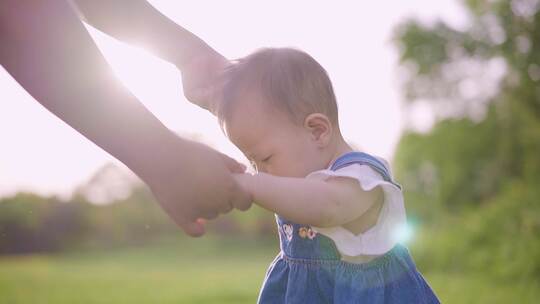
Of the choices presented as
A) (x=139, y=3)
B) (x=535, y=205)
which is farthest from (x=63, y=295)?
(x=139, y=3)

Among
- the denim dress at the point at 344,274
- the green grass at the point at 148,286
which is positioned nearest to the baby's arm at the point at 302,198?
the denim dress at the point at 344,274

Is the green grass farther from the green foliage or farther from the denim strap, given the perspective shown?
the denim strap

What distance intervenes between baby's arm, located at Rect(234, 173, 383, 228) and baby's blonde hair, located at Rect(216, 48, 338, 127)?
25 centimetres

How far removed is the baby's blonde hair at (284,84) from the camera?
5.44 feet

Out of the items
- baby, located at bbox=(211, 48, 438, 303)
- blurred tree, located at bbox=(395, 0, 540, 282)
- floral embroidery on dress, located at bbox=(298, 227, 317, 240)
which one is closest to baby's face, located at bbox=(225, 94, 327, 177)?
baby, located at bbox=(211, 48, 438, 303)

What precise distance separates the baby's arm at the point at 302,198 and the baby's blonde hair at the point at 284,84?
0.82ft

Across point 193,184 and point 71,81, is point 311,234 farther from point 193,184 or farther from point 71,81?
point 71,81

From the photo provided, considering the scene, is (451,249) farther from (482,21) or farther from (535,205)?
Answer: (482,21)

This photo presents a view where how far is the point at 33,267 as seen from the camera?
10656mm

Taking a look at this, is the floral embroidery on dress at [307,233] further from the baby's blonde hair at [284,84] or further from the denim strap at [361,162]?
the baby's blonde hair at [284,84]

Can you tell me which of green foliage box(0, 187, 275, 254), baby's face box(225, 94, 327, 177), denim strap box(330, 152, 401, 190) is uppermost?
green foliage box(0, 187, 275, 254)

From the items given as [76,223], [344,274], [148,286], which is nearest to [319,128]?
[344,274]

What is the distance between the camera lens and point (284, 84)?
1.66 m

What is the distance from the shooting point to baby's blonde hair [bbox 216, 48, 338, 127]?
1657 millimetres
